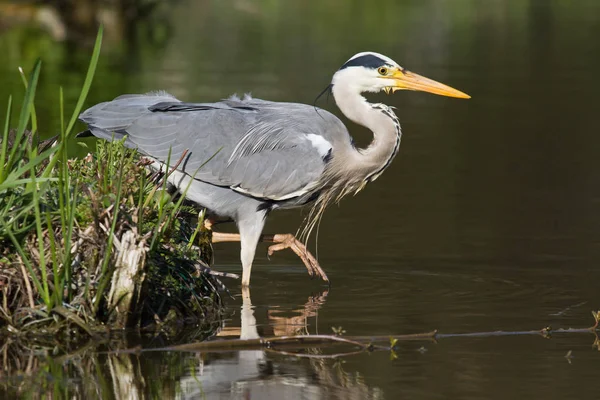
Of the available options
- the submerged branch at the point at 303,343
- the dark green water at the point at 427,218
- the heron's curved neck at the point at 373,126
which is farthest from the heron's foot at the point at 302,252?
the submerged branch at the point at 303,343

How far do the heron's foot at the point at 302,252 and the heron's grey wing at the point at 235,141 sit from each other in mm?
319

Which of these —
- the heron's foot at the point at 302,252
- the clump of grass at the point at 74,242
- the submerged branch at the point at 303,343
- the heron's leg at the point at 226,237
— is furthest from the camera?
the heron's leg at the point at 226,237

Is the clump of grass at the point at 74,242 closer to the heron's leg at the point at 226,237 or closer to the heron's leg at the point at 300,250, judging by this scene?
the heron's leg at the point at 300,250

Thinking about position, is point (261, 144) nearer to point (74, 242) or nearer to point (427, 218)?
point (74, 242)

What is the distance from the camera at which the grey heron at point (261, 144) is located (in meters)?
8.00

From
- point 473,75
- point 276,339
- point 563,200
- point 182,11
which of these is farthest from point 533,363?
point 182,11

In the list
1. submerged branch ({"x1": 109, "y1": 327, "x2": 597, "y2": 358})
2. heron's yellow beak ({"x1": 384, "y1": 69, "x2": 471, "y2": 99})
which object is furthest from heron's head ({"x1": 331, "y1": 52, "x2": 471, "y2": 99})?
submerged branch ({"x1": 109, "y1": 327, "x2": 597, "y2": 358})

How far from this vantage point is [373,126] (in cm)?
821

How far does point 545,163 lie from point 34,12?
15.9 metres

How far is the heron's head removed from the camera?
819 cm

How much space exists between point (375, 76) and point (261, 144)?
0.96m

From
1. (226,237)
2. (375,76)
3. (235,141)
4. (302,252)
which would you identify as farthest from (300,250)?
(375,76)

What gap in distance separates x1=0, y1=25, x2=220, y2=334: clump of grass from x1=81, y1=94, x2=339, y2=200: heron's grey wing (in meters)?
1.27

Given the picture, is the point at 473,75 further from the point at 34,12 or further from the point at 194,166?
the point at 194,166
